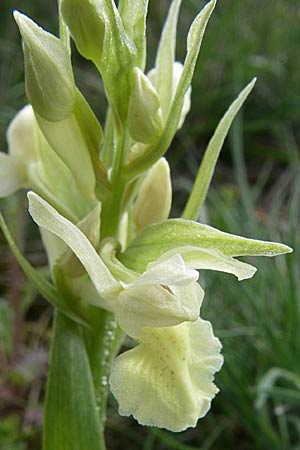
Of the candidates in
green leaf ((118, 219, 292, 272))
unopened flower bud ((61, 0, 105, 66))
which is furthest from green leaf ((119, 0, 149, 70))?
green leaf ((118, 219, 292, 272))

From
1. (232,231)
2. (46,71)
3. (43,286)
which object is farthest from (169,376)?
(232,231)

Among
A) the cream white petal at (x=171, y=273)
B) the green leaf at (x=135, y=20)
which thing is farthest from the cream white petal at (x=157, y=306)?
the green leaf at (x=135, y=20)

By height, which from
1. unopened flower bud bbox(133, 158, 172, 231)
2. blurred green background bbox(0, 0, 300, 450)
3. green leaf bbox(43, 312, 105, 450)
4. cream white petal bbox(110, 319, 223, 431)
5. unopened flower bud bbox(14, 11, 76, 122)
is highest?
unopened flower bud bbox(14, 11, 76, 122)

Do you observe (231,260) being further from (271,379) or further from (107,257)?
(271,379)

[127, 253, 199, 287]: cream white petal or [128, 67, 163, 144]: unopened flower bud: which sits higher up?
[128, 67, 163, 144]: unopened flower bud

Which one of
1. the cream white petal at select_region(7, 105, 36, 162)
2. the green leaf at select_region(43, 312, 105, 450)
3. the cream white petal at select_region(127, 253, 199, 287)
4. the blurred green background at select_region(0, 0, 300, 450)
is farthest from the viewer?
the blurred green background at select_region(0, 0, 300, 450)

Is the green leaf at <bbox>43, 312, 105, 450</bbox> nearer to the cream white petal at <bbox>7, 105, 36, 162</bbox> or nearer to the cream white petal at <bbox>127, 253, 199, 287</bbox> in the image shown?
the cream white petal at <bbox>127, 253, 199, 287</bbox>

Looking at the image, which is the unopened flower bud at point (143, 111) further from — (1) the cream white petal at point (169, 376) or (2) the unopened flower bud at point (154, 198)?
(1) the cream white petal at point (169, 376)
